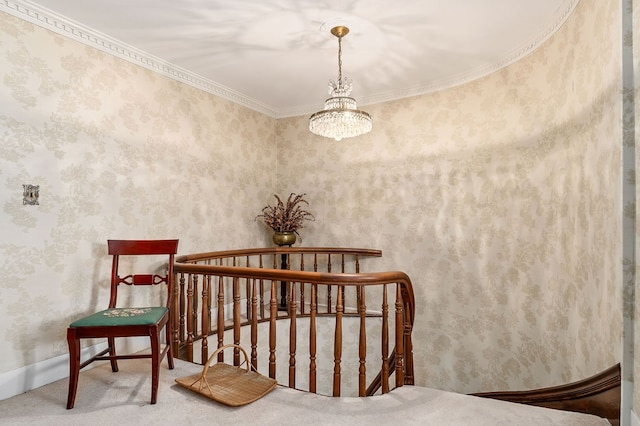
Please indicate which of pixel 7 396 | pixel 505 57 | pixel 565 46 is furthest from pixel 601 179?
pixel 7 396

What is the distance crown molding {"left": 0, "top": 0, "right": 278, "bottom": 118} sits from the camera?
255cm

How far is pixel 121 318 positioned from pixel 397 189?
10.6ft

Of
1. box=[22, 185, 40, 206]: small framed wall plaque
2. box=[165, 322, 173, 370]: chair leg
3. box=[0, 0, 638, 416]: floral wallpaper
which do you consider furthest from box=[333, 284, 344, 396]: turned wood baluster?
box=[22, 185, 40, 206]: small framed wall plaque

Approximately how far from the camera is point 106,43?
3043 millimetres

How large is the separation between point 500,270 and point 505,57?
2.12 meters

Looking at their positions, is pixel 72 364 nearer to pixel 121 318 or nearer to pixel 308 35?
pixel 121 318

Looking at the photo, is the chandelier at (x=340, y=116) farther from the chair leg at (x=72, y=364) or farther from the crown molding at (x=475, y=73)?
the chair leg at (x=72, y=364)

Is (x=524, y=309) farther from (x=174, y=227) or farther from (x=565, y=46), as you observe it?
(x=174, y=227)

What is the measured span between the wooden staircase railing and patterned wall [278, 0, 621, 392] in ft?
1.73

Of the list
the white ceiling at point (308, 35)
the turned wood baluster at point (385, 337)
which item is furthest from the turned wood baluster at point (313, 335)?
the white ceiling at point (308, 35)

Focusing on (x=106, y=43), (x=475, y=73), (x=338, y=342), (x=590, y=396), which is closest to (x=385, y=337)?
(x=338, y=342)

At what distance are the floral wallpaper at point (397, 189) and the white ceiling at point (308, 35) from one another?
0.17 meters

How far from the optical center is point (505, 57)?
11.6ft

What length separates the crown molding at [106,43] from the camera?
255cm
